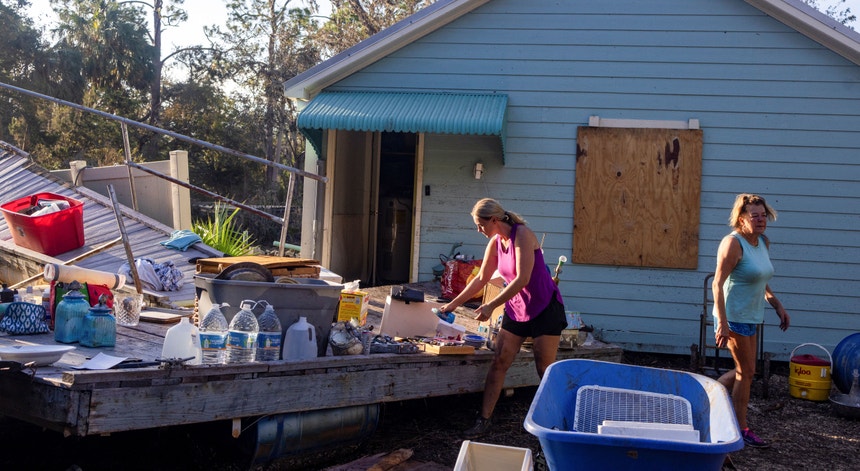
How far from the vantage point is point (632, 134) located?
9.28m

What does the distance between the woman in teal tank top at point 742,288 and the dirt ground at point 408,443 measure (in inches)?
27.8

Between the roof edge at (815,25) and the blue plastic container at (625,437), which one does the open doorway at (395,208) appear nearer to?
the roof edge at (815,25)

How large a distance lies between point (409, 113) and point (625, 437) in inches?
239

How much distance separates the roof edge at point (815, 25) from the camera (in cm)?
862

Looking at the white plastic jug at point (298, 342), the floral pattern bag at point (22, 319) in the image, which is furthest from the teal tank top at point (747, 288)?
the floral pattern bag at point (22, 319)

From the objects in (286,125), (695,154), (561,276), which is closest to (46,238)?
(561,276)

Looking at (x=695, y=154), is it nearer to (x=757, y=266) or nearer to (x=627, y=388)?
(x=757, y=266)

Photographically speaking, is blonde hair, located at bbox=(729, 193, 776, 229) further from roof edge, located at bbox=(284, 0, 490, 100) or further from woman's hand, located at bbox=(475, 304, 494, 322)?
roof edge, located at bbox=(284, 0, 490, 100)

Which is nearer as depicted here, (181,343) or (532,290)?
(181,343)

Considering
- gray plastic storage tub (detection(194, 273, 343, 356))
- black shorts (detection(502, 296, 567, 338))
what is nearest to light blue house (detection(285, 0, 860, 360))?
black shorts (detection(502, 296, 567, 338))

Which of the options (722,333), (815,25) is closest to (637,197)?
(815,25)

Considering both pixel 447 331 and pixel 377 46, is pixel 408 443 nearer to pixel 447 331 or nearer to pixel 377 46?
pixel 447 331

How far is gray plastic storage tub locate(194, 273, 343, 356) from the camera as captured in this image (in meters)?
5.15

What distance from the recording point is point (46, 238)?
27.6 ft
